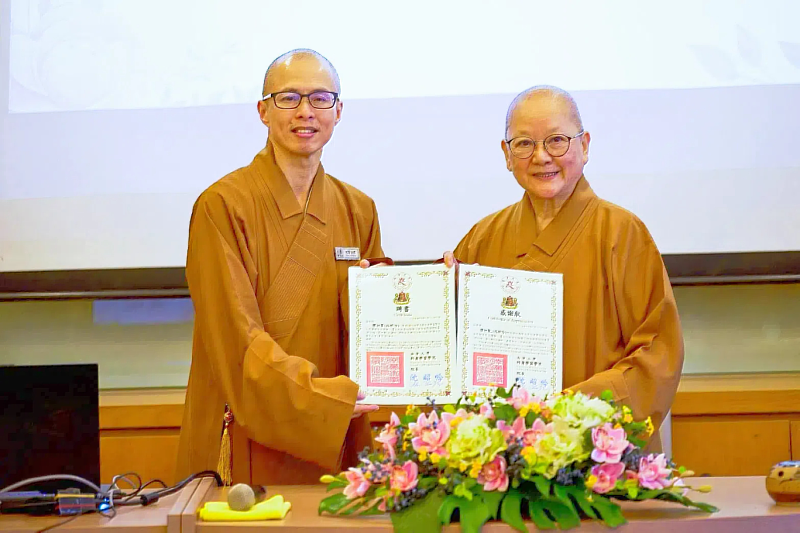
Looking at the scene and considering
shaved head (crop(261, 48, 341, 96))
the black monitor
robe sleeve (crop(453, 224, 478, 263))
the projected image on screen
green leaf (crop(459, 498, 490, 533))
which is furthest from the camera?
the projected image on screen

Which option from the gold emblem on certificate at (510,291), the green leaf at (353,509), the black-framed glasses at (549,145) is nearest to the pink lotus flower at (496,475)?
the green leaf at (353,509)

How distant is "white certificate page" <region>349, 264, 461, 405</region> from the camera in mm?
2131

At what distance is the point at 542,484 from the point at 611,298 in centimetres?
85

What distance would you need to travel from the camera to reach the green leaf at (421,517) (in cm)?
151

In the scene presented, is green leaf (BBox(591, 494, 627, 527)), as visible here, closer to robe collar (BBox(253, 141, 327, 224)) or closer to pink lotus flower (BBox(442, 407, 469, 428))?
pink lotus flower (BBox(442, 407, 469, 428))

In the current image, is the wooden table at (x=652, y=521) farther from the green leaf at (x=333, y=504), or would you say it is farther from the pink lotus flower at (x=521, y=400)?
the pink lotus flower at (x=521, y=400)

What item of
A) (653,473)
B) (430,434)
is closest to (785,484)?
(653,473)

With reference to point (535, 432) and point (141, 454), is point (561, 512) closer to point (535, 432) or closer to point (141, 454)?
point (535, 432)

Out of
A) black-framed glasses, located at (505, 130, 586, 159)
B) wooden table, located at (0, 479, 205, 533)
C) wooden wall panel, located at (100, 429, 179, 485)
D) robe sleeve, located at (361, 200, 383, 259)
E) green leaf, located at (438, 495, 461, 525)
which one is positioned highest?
black-framed glasses, located at (505, 130, 586, 159)

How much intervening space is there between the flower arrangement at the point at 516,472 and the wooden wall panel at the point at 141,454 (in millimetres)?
1905

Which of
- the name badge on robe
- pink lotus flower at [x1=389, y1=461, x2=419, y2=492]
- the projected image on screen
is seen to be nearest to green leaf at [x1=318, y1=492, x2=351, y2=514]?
pink lotus flower at [x1=389, y1=461, x2=419, y2=492]

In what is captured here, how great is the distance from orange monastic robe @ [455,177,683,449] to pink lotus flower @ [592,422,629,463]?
20.8 inches

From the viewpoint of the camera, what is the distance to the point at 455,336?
7.06 ft

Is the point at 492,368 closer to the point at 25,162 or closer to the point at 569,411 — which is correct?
the point at 569,411
